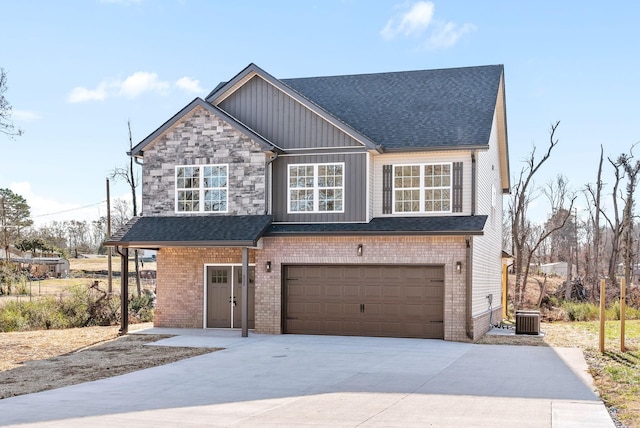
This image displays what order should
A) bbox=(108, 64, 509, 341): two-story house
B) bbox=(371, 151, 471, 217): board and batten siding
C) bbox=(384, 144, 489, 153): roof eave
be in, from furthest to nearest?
bbox=(371, 151, 471, 217): board and batten siding < bbox=(108, 64, 509, 341): two-story house < bbox=(384, 144, 489, 153): roof eave

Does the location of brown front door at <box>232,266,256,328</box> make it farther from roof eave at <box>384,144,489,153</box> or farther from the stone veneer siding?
roof eave at <box>384,144,489,153</box>

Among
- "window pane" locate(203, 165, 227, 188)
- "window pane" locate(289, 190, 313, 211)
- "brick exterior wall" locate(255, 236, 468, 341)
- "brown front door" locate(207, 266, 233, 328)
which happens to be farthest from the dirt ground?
"window pane" locate(289, 190, 313, 211)

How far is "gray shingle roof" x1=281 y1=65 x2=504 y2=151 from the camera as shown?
2275 cm

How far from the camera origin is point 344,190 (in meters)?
22.7

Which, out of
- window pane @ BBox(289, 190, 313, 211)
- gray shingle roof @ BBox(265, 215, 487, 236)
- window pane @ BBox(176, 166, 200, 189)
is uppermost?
window pane @ BBox(176, 166, 200, 189)

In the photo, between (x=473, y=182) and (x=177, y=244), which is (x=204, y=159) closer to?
(x=177, y=244)

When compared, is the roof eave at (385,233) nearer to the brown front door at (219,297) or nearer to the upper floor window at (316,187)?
the upper floor window at (316,187)

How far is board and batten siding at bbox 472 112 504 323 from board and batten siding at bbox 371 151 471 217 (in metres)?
0.62

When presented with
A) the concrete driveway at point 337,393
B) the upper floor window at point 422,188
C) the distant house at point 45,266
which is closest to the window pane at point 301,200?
the upper floor window at point 422,188

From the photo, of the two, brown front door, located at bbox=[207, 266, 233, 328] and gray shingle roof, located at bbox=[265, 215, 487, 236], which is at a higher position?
gray shingle roof, located at bbox=[265, 215, 487, 236]

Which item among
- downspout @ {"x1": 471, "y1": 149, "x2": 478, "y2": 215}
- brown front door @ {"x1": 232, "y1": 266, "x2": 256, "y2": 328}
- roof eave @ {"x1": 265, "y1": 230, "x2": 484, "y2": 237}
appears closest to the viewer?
roof eave @ {"x1": 265, "y1": 230, "x2": 484, "y2": 237}

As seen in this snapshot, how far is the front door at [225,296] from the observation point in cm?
2383

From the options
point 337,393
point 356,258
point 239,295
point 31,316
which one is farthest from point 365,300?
point 31,316

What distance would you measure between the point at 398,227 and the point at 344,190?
7.27 feet
